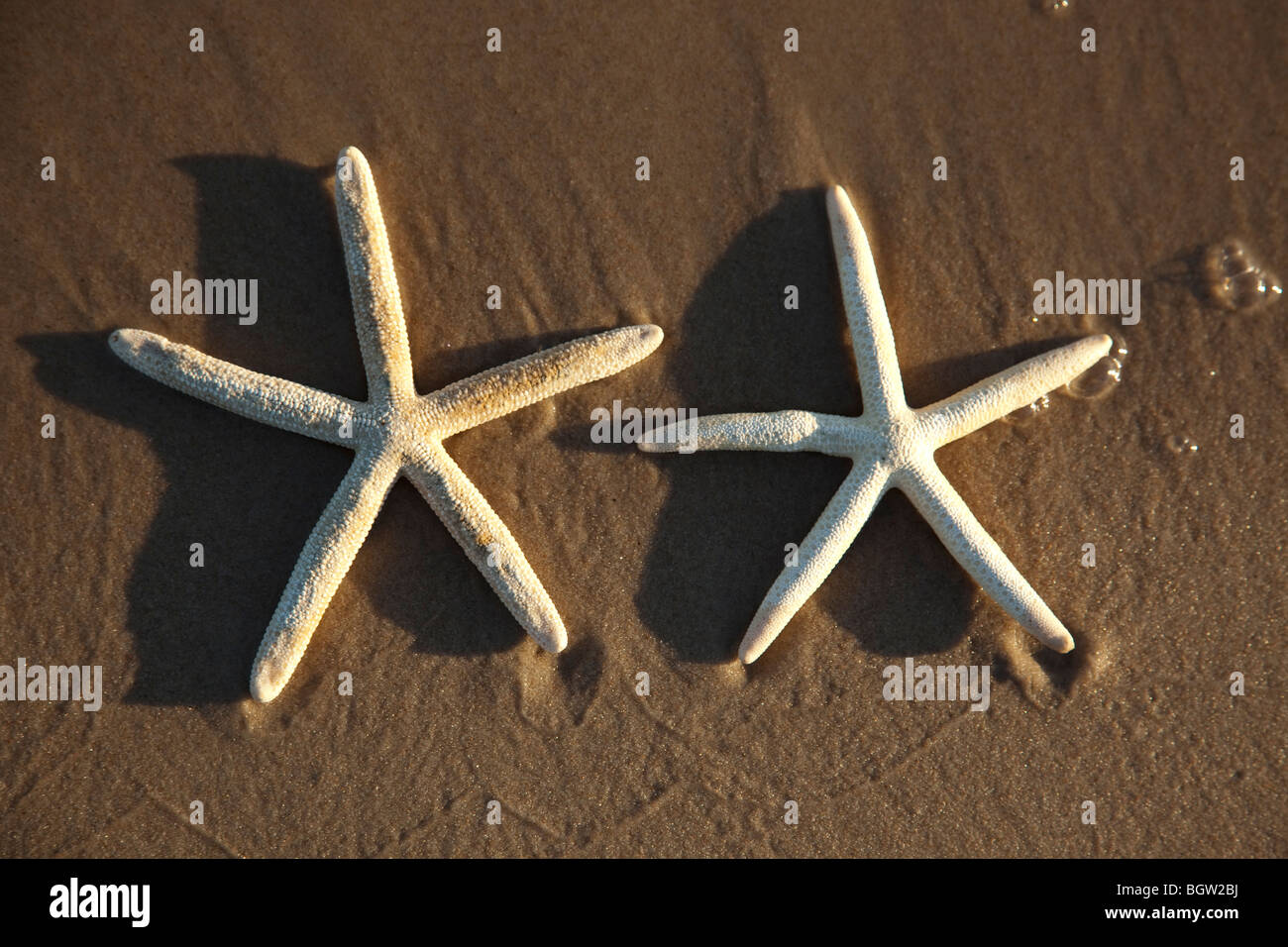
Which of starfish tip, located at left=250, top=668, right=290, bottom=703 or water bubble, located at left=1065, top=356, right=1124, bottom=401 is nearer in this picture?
starfish tip, located at left=250, top=668, right=290, bottom=703

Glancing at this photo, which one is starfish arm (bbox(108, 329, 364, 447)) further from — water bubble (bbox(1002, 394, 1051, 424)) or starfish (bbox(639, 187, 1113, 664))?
water bubble (bbox(1002, 394, 1051, 424))

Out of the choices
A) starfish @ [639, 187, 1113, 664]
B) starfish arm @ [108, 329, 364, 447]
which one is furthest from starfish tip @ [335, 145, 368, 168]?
starfish @ [639, 187, 1113, 664]

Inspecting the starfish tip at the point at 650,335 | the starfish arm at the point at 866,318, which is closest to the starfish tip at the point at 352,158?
the starfish tip at the point at 650,335

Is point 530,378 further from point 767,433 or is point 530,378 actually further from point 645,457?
point 767,433

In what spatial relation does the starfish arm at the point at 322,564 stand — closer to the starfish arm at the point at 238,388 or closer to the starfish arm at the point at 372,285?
the starfish arm at the point at 238,388

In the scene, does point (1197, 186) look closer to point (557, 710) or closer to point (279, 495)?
point (557, 710)

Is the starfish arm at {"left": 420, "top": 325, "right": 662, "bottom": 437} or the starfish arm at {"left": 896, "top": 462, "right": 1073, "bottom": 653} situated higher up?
the starfish arm at {"left": 420, "top": 325, "right": 662, "bottom": 437}

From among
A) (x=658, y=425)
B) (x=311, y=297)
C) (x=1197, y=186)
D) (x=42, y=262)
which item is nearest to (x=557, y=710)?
(x=658, y=425)
